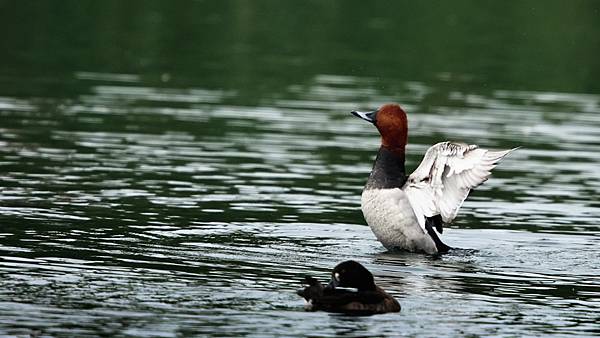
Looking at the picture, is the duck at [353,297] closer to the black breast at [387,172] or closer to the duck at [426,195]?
the duck at [426,195]

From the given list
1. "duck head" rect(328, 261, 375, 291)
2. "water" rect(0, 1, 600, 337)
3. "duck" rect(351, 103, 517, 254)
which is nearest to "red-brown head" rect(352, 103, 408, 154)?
"duck" rect(351, 103, 517, 254)

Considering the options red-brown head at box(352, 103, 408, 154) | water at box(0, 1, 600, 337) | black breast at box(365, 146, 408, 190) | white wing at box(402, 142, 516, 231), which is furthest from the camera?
red-brown head at box(352, 103, 408, 154)

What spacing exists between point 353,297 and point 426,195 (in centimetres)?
349

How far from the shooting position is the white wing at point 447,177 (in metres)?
14.3

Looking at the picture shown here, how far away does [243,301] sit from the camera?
446 inches

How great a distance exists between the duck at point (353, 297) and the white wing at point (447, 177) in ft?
10.3

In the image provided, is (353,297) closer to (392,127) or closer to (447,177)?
(447,177)

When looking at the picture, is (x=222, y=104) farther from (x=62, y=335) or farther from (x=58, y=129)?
(x=62, y=335)

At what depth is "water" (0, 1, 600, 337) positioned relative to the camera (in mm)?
11328

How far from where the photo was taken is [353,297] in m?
11.2

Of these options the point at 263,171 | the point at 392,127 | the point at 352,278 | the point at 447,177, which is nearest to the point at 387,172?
the point at 392,127

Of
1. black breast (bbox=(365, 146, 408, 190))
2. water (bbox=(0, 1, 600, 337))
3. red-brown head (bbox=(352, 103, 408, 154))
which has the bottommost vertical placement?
water (bbox=(0, 1, 600, 337))

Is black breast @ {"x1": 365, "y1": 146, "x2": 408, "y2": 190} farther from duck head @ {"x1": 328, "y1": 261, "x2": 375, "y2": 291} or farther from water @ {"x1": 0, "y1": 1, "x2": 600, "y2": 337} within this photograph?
duck head @ {"x1": 328, "y1": 261, "x2": 375, "y2": 291}

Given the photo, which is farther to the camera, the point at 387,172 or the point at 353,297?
the point at 387,172
